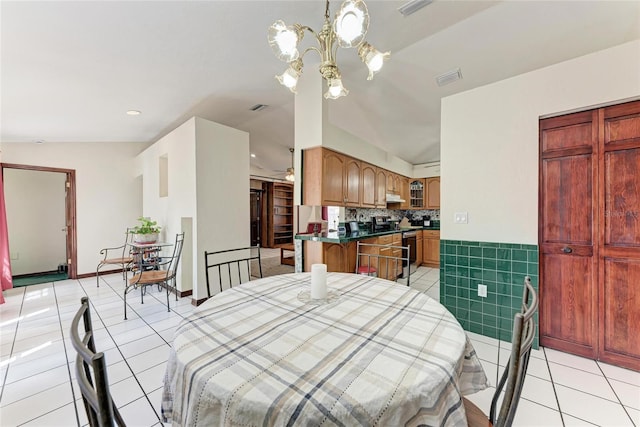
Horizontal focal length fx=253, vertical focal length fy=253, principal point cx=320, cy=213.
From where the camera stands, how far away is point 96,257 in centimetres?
483

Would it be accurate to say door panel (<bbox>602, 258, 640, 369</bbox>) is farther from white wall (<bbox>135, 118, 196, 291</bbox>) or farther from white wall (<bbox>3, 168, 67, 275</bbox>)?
white wall (<bbox>3, 168, 67, 275</bbox>)

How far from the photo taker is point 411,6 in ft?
6.79

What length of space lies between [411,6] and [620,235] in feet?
7.90

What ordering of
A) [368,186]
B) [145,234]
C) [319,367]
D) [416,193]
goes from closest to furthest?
[319,367] → [145,234] → [368,186] → [416,193]

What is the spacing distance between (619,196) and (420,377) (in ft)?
7.88

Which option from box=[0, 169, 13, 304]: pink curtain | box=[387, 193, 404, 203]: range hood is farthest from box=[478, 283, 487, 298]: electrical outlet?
box=[0, 169, 13, 304]: pink curtain

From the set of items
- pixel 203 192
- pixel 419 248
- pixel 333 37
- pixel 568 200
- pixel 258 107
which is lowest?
pixel 419 248

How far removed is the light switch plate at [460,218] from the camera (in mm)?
2498

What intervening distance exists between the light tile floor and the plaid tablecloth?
104 cm

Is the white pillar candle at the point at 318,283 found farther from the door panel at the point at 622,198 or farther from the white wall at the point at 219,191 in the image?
the white wall at the point at 219,191

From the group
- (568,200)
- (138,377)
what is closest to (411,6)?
(568,200)

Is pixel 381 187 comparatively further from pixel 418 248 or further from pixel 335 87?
pixel 335 87

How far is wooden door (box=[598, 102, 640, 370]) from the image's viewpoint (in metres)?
1.86

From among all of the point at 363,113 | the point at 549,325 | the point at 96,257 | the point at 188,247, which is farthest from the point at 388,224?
the point at 96,257
